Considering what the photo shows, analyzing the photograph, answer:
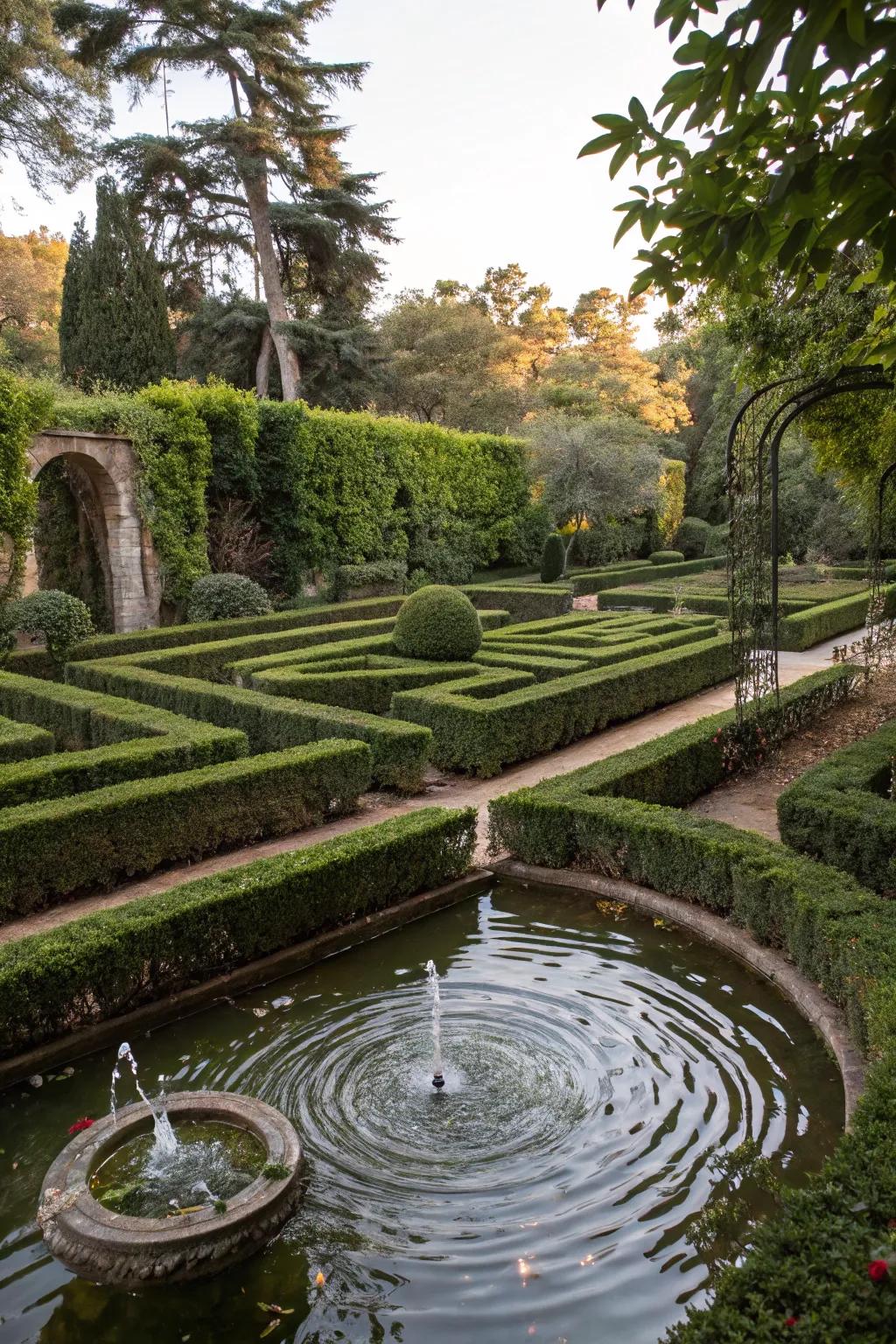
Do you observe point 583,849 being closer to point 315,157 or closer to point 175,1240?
point 175,1240

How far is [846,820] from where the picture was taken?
225 inches

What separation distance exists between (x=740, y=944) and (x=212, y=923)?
3.13m

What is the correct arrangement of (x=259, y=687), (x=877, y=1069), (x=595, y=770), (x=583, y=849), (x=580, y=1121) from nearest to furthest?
(x=877, y=1069)
(x=580, y=1121)
(x=583, y=849)
(x=595, y=770)
(x=259, y=687)

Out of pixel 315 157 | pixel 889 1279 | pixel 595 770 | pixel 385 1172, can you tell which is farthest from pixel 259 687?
pixel 315 157

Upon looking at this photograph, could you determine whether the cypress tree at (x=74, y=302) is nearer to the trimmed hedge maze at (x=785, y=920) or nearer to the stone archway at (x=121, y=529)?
the stone archway at (x=121, y=529)

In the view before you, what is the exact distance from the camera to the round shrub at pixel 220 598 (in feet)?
53.0

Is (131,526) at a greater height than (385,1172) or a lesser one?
greater

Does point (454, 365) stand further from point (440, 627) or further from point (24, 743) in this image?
point (24, 743)

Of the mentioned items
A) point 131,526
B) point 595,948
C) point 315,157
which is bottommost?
point 595,948

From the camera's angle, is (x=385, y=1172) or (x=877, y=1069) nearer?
(x=877, y=1069)

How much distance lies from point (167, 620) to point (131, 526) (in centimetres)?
190

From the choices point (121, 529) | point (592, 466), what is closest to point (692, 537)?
point (592, 466)

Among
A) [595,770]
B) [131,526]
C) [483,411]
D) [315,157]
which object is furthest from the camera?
[483,411]

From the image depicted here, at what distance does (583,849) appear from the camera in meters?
6.47
